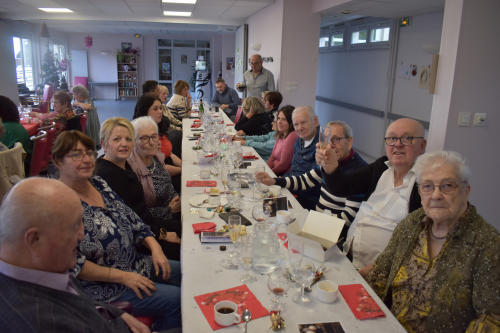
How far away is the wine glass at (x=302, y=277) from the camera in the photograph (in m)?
1.53

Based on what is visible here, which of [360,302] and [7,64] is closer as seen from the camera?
[360,302]

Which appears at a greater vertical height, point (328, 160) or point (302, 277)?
point (328, 160)

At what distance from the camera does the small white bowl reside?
1504 millimetres

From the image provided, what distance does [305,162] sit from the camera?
3.54 metres

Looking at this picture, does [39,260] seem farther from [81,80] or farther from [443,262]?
[81,80]

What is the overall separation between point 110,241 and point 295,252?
1.01 m

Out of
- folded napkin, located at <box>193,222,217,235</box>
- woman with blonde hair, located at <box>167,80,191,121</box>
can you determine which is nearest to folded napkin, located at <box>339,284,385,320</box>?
folded napkin, located at <box>193,222,217,235</box>

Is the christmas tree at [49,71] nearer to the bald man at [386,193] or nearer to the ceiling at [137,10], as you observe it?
the ceiling at [137,10]

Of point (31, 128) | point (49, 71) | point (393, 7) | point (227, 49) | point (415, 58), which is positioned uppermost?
point (227, 49)

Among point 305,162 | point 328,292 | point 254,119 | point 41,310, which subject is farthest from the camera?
point 254,119

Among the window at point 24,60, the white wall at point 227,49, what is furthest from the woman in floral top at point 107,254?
the white wall at point 227,49

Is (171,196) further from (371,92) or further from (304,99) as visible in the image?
(371,92)

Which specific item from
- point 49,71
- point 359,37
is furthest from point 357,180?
point 49,71

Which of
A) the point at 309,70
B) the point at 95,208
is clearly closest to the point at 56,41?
the point at 309,70
